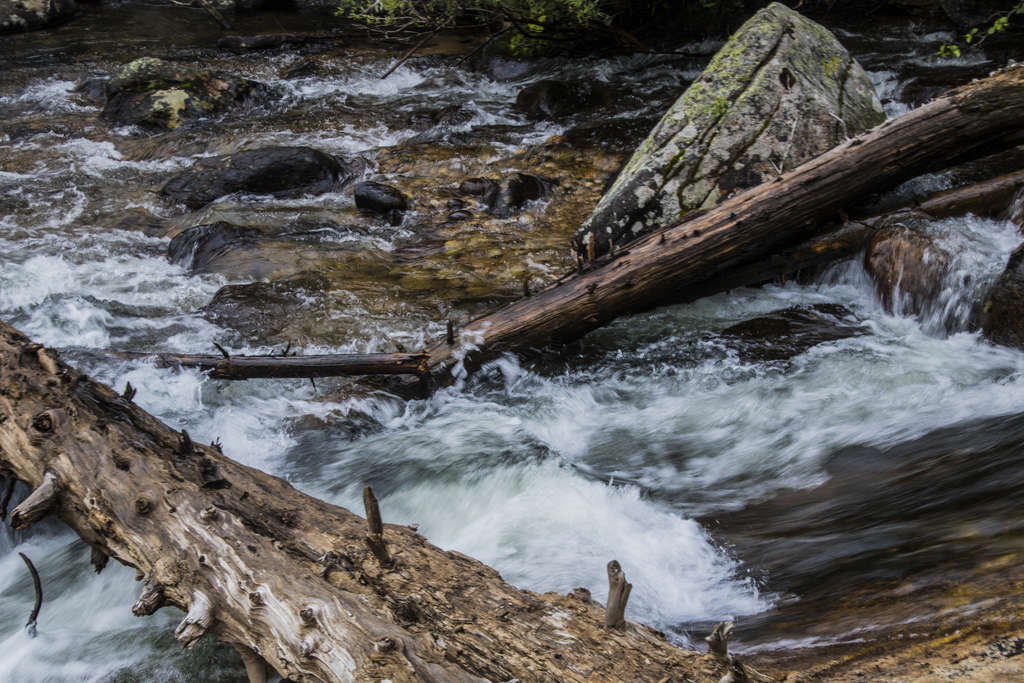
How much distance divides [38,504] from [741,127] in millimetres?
5430

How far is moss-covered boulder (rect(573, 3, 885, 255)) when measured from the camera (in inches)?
232

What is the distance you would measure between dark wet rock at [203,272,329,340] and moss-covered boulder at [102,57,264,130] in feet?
16.8

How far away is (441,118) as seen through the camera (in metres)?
10.2

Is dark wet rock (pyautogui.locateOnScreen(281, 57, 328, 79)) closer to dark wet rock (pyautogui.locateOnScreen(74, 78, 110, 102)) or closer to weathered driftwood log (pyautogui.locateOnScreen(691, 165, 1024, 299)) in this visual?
dark wet rock (pyautogui.locateOnScreen(74, 78, 110, 102))

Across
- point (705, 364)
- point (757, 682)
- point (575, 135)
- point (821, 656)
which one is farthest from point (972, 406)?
point (575, 135)

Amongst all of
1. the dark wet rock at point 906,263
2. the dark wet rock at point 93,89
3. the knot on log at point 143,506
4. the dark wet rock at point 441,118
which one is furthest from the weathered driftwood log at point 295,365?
the dark wet rock at point 93,89

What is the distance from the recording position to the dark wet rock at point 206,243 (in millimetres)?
7031

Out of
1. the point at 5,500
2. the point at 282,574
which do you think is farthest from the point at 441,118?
the point at 282,574

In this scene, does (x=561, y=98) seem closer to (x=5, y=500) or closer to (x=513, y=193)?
(x=513, y=193)

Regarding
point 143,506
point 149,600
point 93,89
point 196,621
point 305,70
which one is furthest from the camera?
point 305,70

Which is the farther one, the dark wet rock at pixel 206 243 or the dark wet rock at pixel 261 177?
the dark wet rock at pixel 261 177

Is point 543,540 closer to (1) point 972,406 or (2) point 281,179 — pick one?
(1) point 972,406

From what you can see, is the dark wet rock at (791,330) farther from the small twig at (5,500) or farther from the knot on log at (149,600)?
the small twig at (5,500)

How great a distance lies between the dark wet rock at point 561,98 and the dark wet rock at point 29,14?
10556 millimetres
